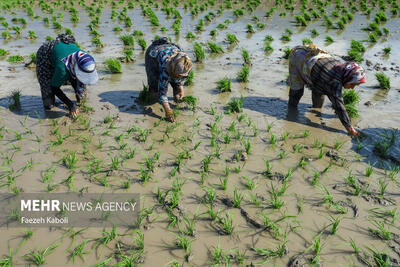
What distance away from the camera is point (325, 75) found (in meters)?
3.68

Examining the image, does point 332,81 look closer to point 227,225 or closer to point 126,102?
point 227,225

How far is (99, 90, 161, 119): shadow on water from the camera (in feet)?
14.6

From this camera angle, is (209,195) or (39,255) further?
(209,195)

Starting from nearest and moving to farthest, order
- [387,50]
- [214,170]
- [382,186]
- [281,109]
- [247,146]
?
1. [382,186]
2. [214,170]
3. [247,146]
4. [281,109]
5. [387,50]

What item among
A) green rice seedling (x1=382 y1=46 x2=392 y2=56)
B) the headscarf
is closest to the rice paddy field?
the headscarf

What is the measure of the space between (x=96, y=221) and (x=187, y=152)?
1.27m

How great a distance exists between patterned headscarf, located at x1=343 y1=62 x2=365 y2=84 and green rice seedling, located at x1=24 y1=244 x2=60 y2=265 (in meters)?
3.59

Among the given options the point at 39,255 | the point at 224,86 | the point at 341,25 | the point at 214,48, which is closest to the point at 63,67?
the point at 39,255

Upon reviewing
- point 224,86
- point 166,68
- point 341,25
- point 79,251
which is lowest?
point 79,251

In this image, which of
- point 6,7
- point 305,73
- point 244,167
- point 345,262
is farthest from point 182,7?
point 345,262

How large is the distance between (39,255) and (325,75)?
3670 millimetres

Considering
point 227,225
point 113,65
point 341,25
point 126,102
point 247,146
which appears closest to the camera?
point 227,225

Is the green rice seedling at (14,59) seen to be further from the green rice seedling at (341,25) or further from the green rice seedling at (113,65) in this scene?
the green rice seedling at (341,25)

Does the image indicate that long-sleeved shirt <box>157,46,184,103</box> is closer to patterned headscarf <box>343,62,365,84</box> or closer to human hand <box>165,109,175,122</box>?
human hand <box>165,109,175,122</box>
